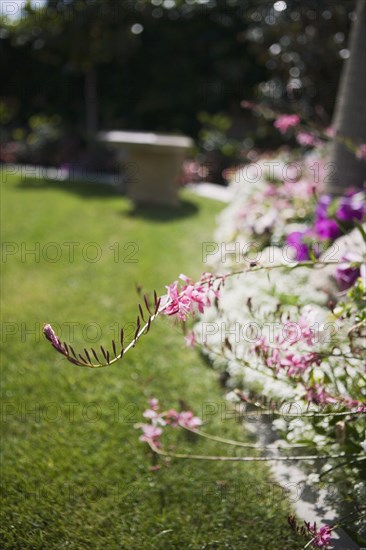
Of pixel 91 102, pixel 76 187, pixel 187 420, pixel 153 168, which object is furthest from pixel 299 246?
pixel 91 102

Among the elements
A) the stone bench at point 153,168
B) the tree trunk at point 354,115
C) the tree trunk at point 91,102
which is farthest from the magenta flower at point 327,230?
the tree trunk at point 91,102

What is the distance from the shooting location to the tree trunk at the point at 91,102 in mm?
12000

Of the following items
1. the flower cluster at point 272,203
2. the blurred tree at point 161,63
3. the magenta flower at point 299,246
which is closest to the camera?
the magenta flower at point 299,246

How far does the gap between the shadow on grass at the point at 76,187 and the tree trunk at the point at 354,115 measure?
4403 millimetres

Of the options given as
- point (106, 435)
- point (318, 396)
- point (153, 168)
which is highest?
point (153, 168)

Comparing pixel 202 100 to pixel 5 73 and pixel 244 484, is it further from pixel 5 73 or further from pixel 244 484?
pixel 244 484

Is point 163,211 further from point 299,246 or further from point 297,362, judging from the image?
point 297,362

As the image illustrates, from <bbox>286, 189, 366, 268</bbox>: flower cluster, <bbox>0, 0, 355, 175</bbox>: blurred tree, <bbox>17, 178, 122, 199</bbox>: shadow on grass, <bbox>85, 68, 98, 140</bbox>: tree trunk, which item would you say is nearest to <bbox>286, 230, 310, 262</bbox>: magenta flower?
<bbox>286, 189, 366, 268</bbox>: flower cluster

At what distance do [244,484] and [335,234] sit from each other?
6.61ft

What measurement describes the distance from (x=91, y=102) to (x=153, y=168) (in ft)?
16.7

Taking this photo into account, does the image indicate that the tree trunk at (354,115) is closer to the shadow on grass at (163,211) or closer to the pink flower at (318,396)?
the shadow on grass at (163,211)

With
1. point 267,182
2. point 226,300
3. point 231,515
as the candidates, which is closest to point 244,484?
point 231,515

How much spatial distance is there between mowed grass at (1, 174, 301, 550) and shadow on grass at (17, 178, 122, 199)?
3.34m

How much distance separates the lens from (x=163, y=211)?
24.3 ft
